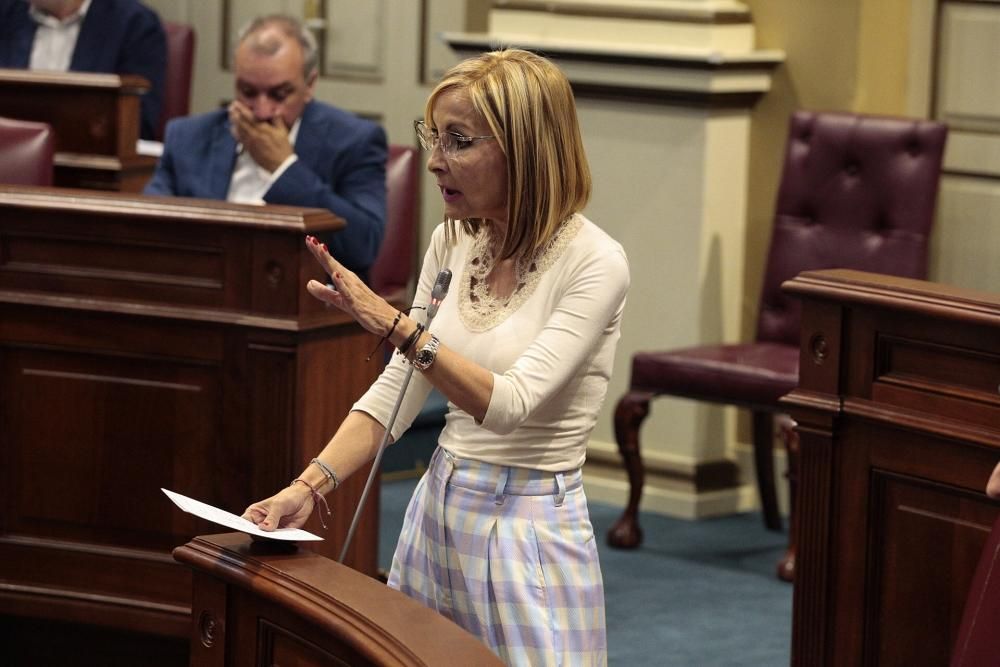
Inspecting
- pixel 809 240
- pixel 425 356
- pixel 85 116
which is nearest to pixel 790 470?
pixel 809 240

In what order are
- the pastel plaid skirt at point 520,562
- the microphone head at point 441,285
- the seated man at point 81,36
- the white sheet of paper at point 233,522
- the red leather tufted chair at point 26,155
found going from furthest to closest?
the seated man at point 81,36
the red leather tufted chair at point 26,155
the pastel plaid skirt at point 520,562
the microphone head at point 441,285
the white sheet of paper at point 233,522

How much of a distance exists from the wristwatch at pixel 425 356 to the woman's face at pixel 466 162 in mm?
230

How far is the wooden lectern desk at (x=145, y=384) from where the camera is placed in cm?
333

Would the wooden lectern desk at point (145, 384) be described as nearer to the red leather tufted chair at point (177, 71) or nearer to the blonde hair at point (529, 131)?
the blonde hair at point (529, 131)

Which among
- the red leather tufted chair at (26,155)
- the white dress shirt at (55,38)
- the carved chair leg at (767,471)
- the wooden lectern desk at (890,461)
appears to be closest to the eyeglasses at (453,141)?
the wooden lectern desk at (890,461)

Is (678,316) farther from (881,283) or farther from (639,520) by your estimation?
(881,283)

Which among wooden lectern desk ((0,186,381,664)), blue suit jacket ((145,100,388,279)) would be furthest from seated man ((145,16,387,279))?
wooden lectern desk ((0,186,381,664))

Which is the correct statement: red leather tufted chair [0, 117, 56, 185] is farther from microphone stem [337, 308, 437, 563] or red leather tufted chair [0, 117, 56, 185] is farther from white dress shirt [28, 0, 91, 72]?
microphone stem [337, 308, 437, 563]

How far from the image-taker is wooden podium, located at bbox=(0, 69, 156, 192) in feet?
15.0

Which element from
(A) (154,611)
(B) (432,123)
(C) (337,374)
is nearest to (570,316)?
(B) (432,123)

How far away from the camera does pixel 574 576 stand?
7.68ft

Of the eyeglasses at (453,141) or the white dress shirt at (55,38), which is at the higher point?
the white dress shirt at (55,38)

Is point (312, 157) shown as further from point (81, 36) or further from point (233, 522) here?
point (233, 522)

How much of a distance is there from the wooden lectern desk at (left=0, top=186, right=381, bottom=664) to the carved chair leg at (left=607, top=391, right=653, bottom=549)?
1.50m
